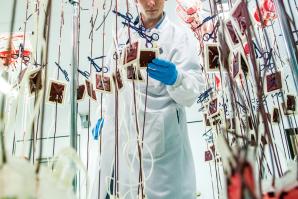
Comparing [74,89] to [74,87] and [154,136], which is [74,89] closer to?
[74,87]

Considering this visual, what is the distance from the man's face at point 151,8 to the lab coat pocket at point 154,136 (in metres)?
0.58

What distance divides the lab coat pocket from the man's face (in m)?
0.58

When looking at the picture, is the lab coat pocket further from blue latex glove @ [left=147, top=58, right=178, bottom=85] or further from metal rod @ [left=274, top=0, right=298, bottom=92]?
metal rod @ [left=274, top=0, right=298, bottom=92]

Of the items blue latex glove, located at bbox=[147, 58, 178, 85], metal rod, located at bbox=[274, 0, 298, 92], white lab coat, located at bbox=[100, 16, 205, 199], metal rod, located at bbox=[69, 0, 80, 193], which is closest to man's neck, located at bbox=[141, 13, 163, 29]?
white lab coat, located at bbox=[100, 16, 205, 199]

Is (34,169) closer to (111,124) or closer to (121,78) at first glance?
(121,78)

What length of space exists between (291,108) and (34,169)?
148 centimetres

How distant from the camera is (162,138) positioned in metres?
1.62

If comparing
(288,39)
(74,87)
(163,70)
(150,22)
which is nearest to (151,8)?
(150,22)

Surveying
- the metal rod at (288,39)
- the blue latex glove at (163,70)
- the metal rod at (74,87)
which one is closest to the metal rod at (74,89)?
the metal rod at (74,87)

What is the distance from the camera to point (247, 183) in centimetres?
41

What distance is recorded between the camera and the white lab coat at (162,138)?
158 cm

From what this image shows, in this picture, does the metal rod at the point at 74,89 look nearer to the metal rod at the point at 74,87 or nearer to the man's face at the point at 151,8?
the metal rod at the point at 74,87

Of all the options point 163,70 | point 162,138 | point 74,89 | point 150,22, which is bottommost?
point 162,138

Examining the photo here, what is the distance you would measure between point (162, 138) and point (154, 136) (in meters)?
0.04
